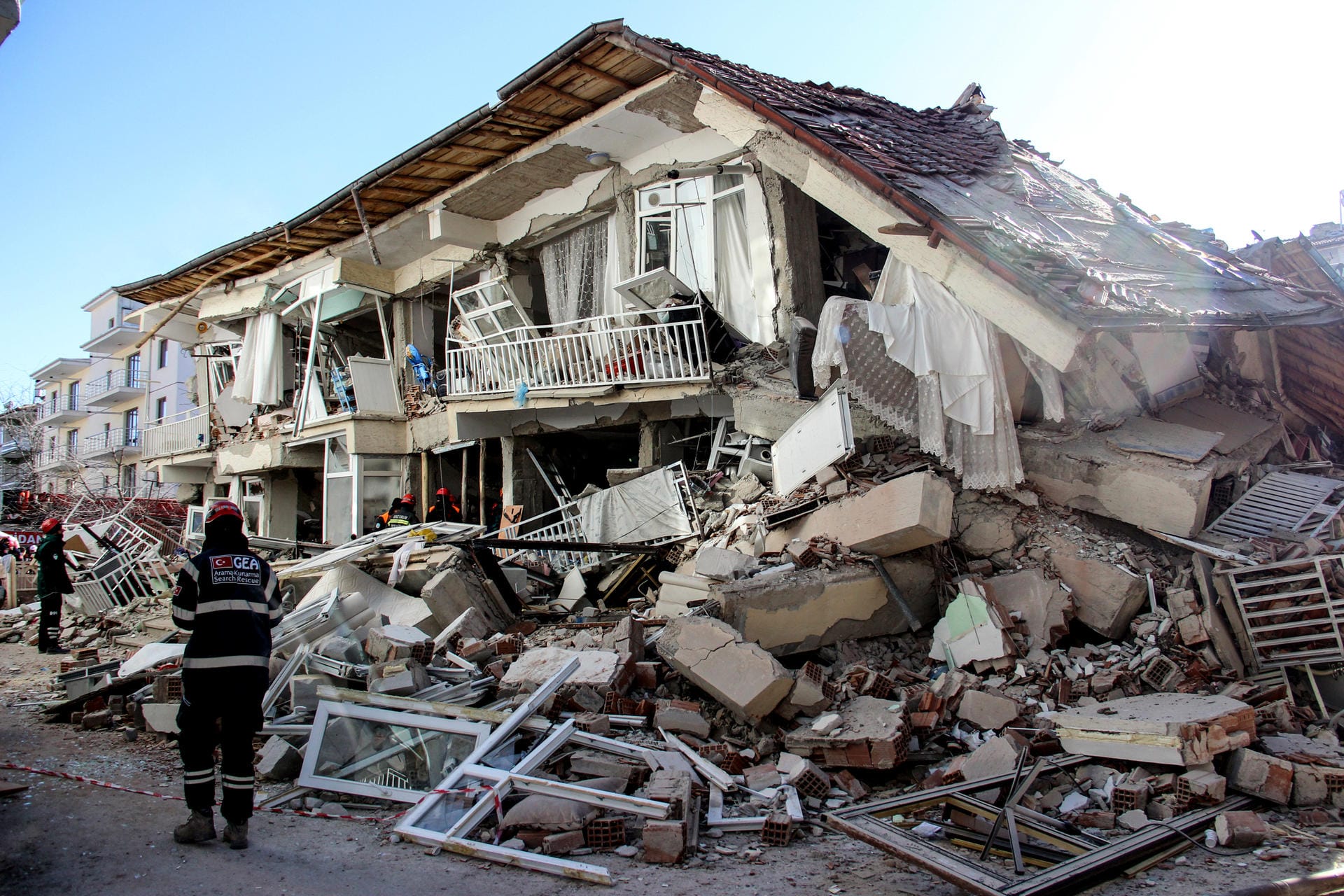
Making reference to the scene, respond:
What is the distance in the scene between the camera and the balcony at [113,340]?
36219mm

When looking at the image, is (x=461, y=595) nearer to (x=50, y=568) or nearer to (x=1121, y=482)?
(x=1121, y=482)

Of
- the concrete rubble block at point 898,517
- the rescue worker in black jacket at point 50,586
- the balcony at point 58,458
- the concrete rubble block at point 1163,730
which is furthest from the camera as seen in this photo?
the balcony at point 58,458

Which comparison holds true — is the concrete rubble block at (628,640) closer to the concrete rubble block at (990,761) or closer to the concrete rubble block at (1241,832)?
the concrete rubble block at (990,761)

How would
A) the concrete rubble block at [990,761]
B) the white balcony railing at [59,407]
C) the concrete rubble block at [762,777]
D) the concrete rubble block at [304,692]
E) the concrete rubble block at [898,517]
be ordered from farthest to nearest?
the white balcony railing at [59,407] → the concrete rubble block at [898,517] → the concrete rubble block at [304,692] → the concrete rubble block at [762,777] → the concrete rubble block at [990,761]

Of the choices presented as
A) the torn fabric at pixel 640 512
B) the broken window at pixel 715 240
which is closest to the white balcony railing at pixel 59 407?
the torn fabric at pixel 640 512

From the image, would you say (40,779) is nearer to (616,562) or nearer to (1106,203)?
(616,562)

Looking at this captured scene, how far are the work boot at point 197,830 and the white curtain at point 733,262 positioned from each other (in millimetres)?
7634

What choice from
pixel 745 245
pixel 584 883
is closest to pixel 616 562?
pixel 745 245

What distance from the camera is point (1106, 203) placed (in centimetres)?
1094

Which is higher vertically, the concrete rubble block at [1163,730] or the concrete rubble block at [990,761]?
the concrete rubble block at [1163,730]

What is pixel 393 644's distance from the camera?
5.73 metres

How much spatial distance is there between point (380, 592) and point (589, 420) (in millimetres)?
4747

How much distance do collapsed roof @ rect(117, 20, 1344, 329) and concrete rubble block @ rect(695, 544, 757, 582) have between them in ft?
10.2

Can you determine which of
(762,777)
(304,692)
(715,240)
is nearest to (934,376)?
(762,777)
